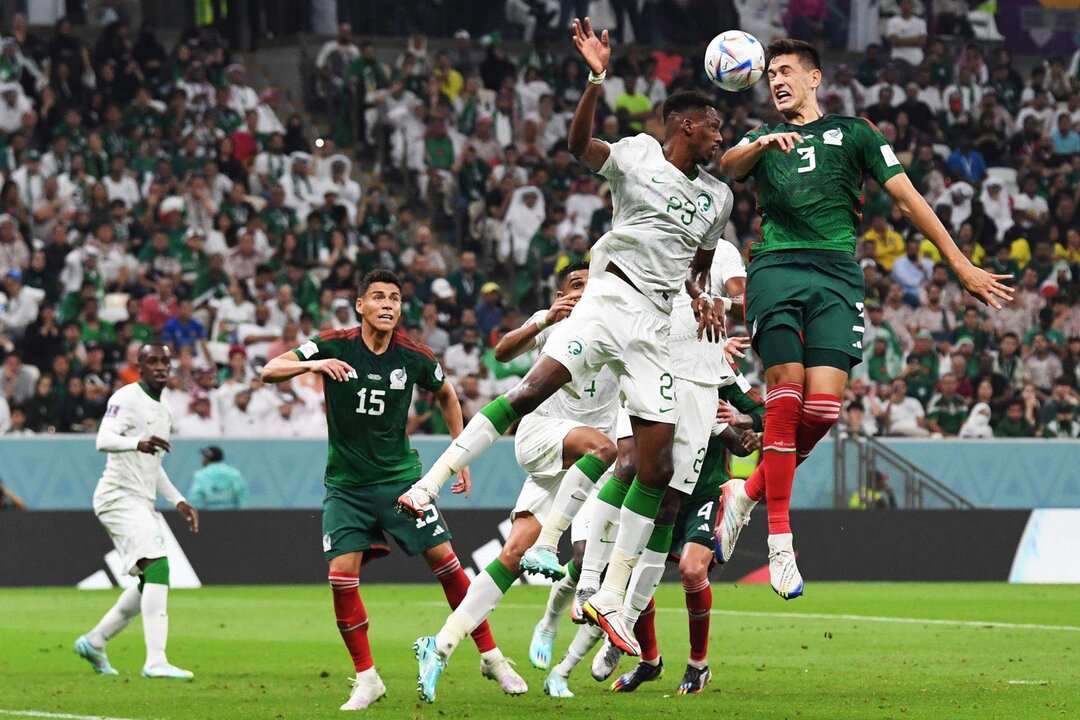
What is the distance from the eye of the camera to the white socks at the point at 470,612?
31.3 feet

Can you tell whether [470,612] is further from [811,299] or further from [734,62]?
[734,62]

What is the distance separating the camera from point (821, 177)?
9.12m

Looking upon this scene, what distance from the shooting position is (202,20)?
29328 millimetres

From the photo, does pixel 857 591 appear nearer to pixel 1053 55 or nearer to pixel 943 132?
pixel 943 132

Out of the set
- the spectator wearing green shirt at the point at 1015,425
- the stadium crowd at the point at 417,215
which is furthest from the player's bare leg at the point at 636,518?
the spectator wearing green shirt at the point at 1015,425

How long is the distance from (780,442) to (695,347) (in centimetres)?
181

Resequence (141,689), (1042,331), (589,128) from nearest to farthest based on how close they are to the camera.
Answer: (589,128)
(141,689)
(1042,331)

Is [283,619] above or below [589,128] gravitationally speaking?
below

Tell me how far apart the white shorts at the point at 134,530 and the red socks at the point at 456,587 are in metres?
3.04

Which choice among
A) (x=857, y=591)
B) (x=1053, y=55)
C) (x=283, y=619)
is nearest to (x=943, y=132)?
(x=1053, y=55)

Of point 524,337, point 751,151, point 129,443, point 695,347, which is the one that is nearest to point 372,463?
point 524,337

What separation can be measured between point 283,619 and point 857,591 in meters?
6.50

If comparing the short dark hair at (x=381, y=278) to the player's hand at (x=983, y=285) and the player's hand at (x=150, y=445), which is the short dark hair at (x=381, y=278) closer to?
the player's hand at (x=150, y=445)

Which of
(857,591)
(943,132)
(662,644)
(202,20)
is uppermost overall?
(202,20)
